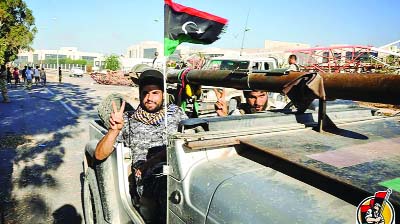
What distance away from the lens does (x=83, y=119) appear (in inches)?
461

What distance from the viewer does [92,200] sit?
3.23 m

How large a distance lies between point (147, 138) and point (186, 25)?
112 cm

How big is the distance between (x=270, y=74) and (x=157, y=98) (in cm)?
139

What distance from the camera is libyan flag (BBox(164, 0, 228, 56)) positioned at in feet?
8.06

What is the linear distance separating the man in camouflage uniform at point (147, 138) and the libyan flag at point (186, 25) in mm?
659

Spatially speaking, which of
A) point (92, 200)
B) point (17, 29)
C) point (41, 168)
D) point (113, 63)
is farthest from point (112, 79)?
point (92, 200)

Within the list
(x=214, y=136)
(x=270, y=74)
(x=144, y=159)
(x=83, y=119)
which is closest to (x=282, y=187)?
(x=214, y=136)

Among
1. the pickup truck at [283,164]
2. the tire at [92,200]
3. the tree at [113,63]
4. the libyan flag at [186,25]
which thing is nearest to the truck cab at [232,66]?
the tire at [92,200]

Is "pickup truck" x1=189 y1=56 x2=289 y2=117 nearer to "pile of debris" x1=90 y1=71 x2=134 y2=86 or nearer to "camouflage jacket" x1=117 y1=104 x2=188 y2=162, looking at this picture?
"camouflage jacket" x1=117 y1=104 x2=188 y2=162

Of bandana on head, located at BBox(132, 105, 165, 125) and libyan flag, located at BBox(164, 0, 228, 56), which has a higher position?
libyan flag, located at BBox(164, 0, 228, 56)

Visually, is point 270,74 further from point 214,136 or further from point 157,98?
point 157,98

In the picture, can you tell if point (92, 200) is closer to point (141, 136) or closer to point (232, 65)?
point (141, 136)

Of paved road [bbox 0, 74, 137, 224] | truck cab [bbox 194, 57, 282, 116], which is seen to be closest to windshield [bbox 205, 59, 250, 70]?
truck cab [bbox 194, 57, 282, 116]

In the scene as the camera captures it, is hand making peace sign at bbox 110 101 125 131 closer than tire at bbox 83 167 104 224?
Yes
